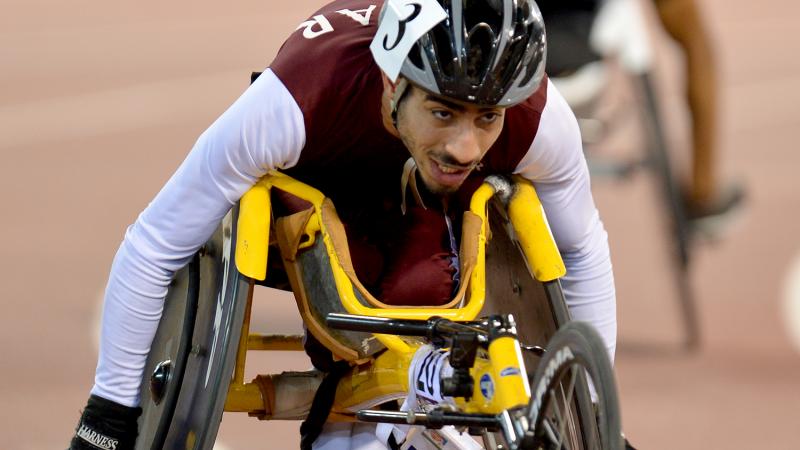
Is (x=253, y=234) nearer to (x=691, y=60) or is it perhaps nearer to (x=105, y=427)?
(x=105, y=427)

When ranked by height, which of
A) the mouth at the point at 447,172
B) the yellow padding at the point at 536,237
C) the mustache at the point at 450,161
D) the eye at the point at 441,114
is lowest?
the yellow padding at the point at 536,237

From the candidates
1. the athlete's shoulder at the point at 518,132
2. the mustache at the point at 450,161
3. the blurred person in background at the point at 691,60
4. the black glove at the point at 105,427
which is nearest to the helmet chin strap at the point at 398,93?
the mustache at the point at 450,161

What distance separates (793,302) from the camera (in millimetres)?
9070

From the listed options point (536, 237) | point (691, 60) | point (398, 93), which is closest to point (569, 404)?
point (536, 237)

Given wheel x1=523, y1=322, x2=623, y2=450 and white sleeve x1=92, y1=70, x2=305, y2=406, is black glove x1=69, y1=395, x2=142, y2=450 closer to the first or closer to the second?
white sleeve x1=92, y1=70, x2=305, y2=406

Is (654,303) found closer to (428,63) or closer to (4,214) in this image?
(4,214)

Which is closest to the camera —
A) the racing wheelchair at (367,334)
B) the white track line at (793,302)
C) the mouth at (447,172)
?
the racing wheelchair at (367,334)

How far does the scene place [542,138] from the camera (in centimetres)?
405

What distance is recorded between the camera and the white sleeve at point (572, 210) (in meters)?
4.09

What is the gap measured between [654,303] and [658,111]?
1.33 metres

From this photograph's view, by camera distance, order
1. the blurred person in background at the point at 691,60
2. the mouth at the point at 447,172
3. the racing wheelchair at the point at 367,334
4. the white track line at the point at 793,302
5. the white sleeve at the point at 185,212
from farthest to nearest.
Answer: the white track line at the point at 793,302 → the blurred person in background at the point at 691,60 → the white sleeve at the point at 185,212 → the mouth at the point at 447,172 → the racing wheelchair at the point at 367,334

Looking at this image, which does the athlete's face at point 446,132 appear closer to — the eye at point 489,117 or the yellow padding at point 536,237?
the eye at point 489,117

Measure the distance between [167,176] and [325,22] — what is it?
6.53m

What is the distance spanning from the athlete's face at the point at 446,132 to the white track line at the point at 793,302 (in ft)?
16.2
